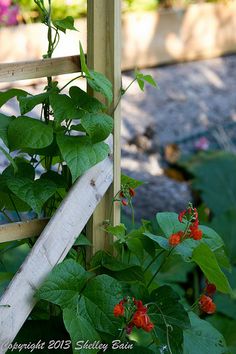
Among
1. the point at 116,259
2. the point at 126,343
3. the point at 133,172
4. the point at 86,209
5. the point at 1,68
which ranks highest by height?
the point at 1,68

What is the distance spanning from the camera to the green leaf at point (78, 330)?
189 cm

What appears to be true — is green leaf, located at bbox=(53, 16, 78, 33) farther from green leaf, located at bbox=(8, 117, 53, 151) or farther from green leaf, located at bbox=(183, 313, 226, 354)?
green leaf, located at bbox=(183, 313, 226, 354)

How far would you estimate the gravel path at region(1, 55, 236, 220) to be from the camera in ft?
14.8

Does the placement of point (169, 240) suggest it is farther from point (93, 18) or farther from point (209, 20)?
point (209, 20)

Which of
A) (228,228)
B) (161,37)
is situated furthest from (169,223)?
(161,37)

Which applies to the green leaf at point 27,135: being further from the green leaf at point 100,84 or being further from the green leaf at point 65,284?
the green leaf at point 65,284

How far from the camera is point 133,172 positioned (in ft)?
15.1

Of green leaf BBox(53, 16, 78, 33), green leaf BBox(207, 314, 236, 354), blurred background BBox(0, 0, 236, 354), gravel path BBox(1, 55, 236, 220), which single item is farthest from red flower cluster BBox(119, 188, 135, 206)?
gravel path BBox(1, 55, 236, 220)

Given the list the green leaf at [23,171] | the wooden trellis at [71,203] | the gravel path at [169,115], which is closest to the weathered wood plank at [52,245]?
the wooden trellis at [71,203]

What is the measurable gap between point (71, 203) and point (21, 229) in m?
0.14

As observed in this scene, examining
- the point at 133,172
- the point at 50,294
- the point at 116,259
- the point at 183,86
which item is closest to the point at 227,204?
the point at 133,172

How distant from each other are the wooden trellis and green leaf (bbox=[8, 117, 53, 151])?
4.1 inches

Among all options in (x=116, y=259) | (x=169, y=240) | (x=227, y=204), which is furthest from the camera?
(x=227, y=204)

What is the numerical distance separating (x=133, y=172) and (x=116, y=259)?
2.45 metres
